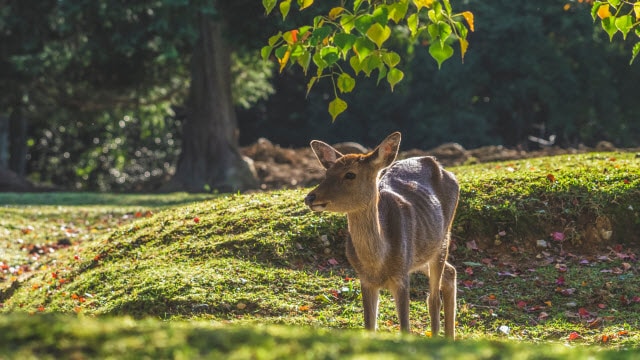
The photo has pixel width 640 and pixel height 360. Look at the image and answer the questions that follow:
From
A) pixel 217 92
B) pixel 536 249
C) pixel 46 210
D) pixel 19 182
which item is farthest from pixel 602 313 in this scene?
pixel 19 182

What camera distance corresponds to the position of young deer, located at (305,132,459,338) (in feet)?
22.6

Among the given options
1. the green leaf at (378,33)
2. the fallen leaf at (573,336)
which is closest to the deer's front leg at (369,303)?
the green leaf at (378,33)

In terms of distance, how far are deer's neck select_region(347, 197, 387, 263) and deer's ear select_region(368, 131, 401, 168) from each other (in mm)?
290

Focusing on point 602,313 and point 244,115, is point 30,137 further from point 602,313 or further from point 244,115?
point 602,313

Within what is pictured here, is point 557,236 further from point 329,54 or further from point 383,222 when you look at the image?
point 329,54

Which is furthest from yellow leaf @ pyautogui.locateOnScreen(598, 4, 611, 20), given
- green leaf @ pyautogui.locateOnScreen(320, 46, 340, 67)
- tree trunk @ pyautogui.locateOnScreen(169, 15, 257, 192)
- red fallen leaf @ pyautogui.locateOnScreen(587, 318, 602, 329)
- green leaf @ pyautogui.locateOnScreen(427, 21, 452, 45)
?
tree trunk @ pyautogui.locateOnScreen(169, 15, 257, 192)

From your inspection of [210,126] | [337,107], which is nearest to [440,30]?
[337,107]

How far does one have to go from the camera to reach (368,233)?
22.9 ft

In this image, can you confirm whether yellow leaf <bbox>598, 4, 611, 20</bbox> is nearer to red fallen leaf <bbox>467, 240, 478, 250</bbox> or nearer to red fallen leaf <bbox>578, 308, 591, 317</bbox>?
red fallen leaf <bbox>578, 308, 591, 317</bbox>

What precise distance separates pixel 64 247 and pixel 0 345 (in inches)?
434

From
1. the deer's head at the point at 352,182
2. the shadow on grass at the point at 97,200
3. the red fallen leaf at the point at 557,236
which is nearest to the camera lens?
the deer's head at the point at 352,182

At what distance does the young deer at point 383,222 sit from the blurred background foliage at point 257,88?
1304 centimetres

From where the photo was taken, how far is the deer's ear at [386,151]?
694 cm

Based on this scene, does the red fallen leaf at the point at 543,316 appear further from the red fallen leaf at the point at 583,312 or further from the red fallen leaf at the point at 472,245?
the red fallen leaf at the point at 472,245
